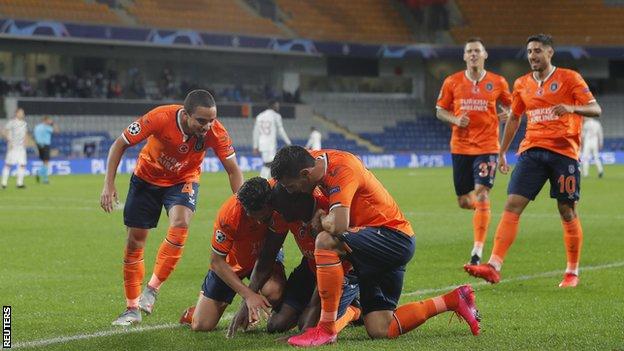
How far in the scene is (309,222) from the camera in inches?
295

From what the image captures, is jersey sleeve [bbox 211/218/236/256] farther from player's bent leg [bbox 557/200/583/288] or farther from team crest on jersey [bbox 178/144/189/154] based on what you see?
player's bent leg [bbox 557/200/583/288]

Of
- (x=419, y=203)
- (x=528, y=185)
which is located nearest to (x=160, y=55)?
(x=419, y=203)

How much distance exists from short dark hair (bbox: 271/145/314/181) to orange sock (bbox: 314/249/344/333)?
0.64m

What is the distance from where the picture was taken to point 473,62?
12.9 metres

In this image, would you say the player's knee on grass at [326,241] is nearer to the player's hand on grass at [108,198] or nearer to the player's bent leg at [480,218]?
the player's hand on grass at [108,198]

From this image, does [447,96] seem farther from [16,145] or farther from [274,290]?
[16,145]

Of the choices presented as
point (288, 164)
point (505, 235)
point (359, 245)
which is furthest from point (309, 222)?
point (505, 235)

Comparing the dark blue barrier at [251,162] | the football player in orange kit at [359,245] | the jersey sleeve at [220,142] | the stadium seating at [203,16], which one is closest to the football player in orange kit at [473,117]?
the jersey sleeve at [220,142]

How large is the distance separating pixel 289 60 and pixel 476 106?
139 feet

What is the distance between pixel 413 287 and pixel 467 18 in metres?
50.4

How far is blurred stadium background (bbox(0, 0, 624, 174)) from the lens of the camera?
44.8 m

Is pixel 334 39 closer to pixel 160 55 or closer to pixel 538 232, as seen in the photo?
pixel 160 55

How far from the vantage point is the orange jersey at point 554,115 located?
10727mm

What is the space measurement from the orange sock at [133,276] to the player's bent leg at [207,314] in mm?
795
